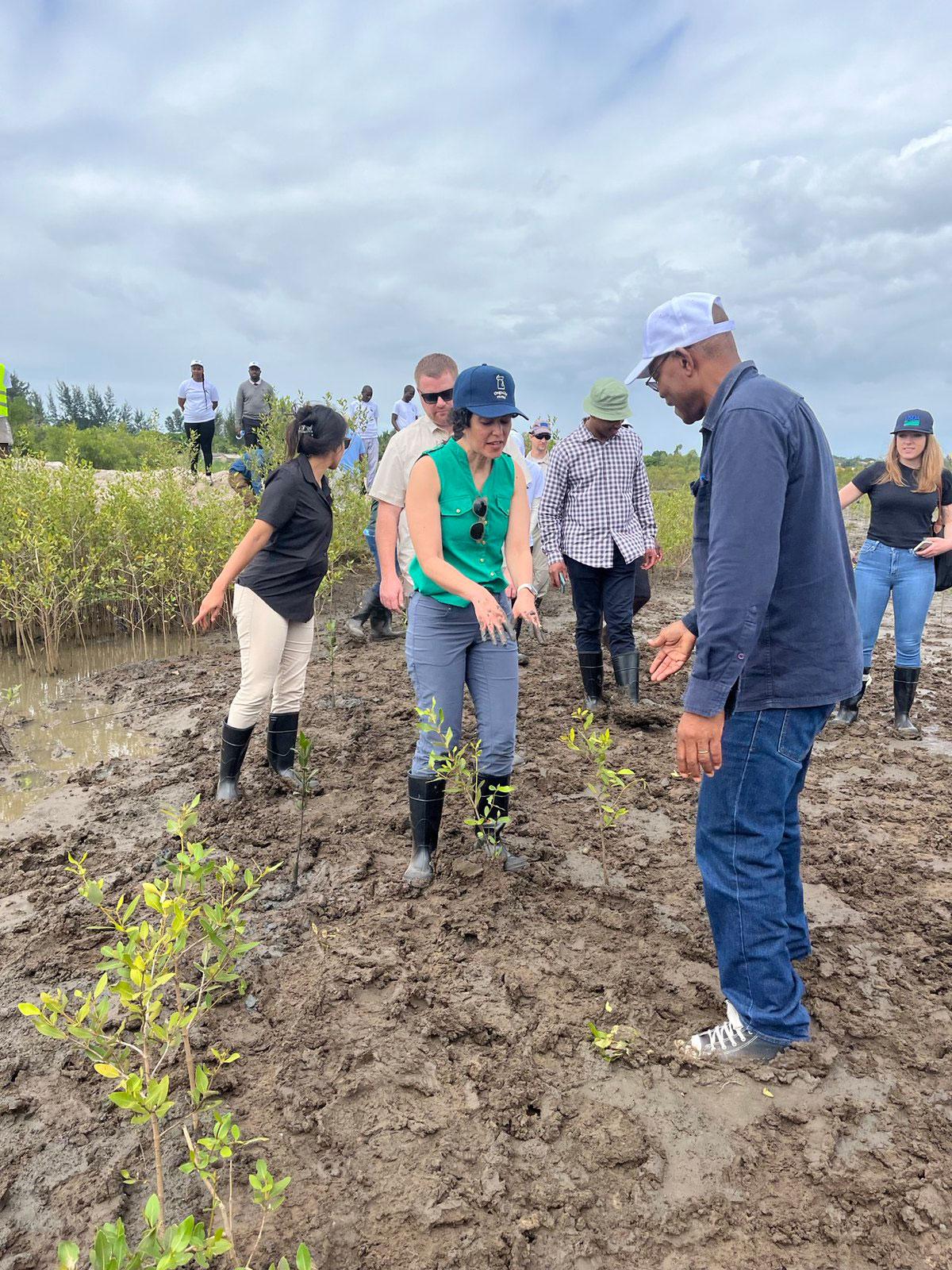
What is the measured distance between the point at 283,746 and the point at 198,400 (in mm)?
9978

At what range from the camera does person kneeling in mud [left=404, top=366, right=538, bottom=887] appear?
273 cm

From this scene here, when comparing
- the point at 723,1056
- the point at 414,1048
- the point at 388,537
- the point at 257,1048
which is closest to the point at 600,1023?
the point at 723,1056

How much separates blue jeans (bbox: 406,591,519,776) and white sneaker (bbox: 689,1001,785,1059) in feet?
3.78

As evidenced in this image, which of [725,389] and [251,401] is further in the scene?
[251,401]

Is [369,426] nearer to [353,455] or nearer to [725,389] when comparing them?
[353,455]

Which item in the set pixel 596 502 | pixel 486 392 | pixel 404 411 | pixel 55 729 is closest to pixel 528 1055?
pixel 486 392

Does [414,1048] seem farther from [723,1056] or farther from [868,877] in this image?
[868,877]

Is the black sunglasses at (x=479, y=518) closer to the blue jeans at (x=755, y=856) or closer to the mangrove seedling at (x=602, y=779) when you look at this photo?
the mangrove seedling at (x=602, y=779)

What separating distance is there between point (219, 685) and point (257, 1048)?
408 centimetres

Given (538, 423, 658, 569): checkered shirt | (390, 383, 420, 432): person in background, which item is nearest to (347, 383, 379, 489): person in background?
(390, 383, 420, 432): person in background

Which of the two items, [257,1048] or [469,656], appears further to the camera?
[469,656]

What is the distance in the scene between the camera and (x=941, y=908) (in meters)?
2.95

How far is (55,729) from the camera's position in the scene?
5.27m

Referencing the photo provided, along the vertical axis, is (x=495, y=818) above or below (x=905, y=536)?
below
